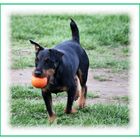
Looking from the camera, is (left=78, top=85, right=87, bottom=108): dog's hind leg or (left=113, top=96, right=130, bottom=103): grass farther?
(left=113, top=96, right=130, bottom=103): grass

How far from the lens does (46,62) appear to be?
21.9 ft

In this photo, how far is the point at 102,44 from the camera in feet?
40.7

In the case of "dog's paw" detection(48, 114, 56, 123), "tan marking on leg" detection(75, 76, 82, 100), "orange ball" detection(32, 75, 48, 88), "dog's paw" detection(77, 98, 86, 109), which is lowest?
"dog's paw" detection(48, 114, 56, 123)

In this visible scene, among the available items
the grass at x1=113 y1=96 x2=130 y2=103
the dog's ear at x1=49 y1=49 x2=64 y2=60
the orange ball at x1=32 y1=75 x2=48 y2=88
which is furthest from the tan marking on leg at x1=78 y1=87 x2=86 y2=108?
the orange ball at x1=32 y1=75 x2=48 y2=88

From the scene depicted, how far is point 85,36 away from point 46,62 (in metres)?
6.28

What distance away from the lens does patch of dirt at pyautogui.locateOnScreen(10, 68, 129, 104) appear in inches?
335

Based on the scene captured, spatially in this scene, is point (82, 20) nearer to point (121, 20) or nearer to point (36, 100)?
point (121, 20)

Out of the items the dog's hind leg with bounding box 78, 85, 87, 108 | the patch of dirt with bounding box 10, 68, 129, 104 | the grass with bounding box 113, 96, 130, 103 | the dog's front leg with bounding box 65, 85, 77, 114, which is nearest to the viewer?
the dog's front leg with bounding box 65, 85, 77, 114

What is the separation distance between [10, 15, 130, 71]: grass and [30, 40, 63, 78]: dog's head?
11.3 ft

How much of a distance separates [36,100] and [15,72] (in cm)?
189

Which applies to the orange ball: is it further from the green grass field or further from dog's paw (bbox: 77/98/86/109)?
dog's paw (bbox: 77/98/86/109)

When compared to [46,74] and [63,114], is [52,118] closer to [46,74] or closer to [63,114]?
[63,114]

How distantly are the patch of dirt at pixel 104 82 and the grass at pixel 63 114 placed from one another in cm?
61

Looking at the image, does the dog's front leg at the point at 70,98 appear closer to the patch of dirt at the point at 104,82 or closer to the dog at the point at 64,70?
the dog at the point at 64,70
